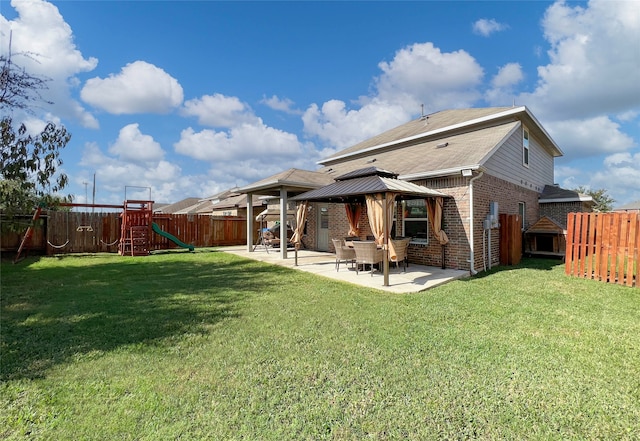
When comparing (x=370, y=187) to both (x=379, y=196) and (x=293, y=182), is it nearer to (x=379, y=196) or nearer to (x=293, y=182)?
(x=379, y=196)

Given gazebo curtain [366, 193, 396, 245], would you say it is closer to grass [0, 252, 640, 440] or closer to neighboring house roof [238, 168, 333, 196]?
grass [0, 252, 640, 440]

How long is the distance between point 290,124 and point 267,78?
764 cm

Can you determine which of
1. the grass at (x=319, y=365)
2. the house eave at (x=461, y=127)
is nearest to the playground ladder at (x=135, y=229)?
the grass at (x=319, y=365)

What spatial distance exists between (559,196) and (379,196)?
12.7 meters

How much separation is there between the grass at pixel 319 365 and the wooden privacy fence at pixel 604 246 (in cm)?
181

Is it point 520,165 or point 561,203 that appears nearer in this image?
point 520,165

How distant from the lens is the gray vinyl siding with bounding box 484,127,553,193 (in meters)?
10.6

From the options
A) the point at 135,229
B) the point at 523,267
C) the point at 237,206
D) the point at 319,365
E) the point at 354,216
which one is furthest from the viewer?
the point at 237,206

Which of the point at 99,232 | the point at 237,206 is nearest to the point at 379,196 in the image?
the point at 99,232

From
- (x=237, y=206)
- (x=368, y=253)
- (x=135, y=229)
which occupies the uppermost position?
(x=237, y=206)

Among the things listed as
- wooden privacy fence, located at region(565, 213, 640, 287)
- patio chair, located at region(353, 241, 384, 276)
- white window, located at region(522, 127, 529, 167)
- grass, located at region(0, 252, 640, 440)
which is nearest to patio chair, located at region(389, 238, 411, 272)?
patio chair, located at region(353, 241, 384, 276)

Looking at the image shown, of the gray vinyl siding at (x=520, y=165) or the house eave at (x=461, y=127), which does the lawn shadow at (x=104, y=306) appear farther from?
the house eave at (x=461, y=127)

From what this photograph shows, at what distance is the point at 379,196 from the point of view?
25.3 ft

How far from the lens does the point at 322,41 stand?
13.6 metres
